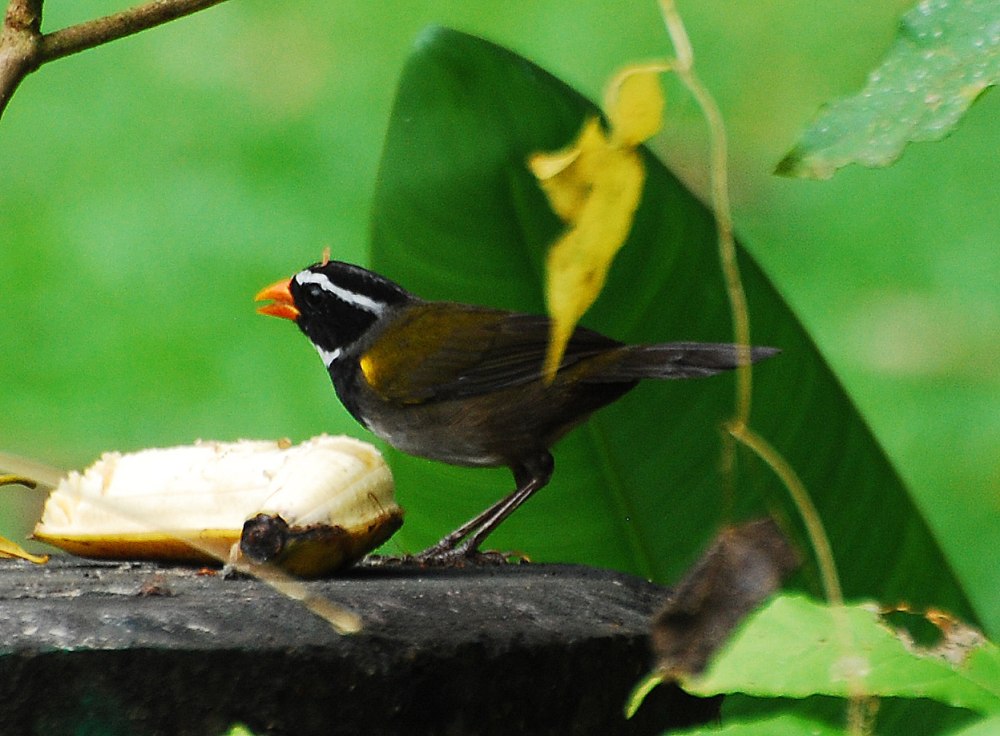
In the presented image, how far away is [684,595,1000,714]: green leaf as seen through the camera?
2.02 ft

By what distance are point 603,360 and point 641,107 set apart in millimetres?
1343

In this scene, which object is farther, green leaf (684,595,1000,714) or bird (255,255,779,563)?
bird (255,255,779,563)

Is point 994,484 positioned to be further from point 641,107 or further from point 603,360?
point 641,107

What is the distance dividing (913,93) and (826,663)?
322mm

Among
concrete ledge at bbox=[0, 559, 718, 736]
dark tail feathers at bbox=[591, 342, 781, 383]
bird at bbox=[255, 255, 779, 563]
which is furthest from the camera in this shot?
bird at bbox=[255, 255, 779, 563]

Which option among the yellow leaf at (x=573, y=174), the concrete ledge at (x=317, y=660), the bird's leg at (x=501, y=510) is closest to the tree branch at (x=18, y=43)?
the concrete ledge at (x=317, y=660)

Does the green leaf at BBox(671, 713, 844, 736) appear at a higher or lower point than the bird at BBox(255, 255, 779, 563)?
lower

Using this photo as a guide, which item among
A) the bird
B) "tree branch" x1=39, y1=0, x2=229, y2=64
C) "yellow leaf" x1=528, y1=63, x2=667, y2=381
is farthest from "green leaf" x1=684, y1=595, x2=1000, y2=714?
the bird

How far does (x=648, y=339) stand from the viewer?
2135 mm

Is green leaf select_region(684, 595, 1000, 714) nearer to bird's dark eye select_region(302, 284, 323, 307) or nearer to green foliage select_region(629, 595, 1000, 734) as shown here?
green foliage select_region(629, 595, 1000, 734)

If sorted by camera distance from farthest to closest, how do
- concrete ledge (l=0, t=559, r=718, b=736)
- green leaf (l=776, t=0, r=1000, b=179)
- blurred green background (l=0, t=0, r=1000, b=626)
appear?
blurred green background (l=0, t=0, r=1000, b=626) → concrete ledge (l=0, t=559, r=718, b=736) → green leaf (l=776, t=0, r=1000, b=179)

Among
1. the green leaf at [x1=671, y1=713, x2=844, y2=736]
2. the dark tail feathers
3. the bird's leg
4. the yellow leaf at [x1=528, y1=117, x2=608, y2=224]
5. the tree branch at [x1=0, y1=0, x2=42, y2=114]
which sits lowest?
the bird's leg

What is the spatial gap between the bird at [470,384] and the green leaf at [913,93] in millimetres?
1102

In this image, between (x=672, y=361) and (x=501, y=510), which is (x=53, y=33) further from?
(x=501, y=510)
